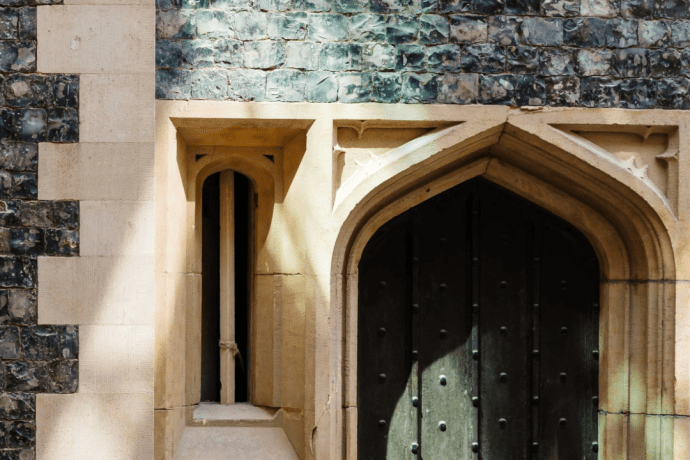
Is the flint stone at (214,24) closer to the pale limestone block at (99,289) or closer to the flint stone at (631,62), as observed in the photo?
the pale limestone block at (99,289)

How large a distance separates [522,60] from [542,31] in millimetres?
151

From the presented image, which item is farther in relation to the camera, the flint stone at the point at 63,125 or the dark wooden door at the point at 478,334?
the dark wooden door at the point at 478,334

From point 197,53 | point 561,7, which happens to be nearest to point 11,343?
point 197,53

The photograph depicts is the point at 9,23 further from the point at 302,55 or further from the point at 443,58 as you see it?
the point at 443,58

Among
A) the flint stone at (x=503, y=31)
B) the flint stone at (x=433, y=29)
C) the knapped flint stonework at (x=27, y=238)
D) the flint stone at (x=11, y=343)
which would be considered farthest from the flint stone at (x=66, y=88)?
the flint stone at (x=503, y=31)

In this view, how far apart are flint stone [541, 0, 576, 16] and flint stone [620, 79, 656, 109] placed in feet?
1.20

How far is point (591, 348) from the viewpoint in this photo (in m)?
3.25

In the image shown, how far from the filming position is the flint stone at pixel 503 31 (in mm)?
2826

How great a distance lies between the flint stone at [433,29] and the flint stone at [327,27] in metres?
0.32

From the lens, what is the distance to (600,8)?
9.35 feet

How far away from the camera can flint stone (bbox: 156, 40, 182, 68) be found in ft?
9.14

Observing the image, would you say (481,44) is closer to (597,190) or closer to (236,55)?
(597,190)

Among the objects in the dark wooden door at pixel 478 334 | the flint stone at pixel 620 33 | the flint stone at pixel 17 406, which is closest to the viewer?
the flint stone at pixel 17 406

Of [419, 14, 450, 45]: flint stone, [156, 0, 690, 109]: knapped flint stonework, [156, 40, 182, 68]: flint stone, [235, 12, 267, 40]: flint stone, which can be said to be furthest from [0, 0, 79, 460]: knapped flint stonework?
[419, 14, 450, 45]: flint stone
